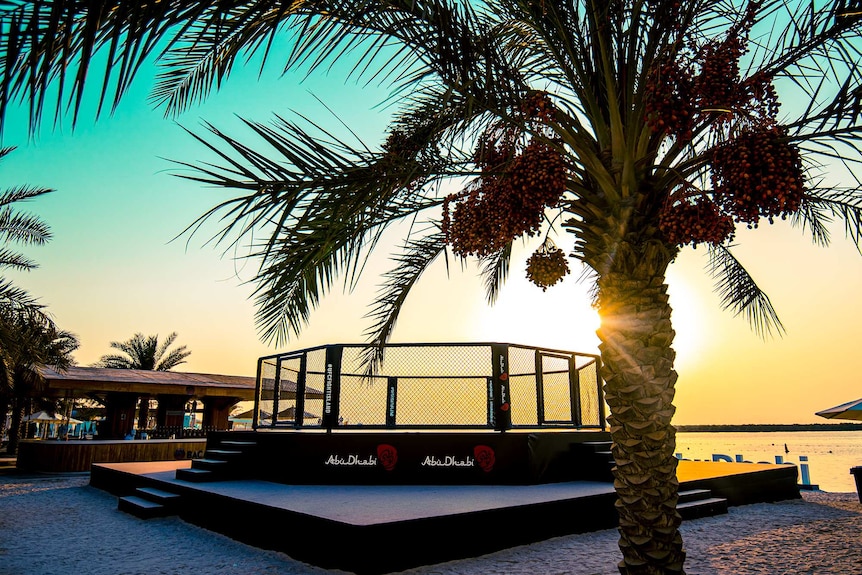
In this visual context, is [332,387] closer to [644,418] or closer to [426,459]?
[426,459]

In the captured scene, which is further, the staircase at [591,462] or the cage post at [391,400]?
the cage post at [391,400]

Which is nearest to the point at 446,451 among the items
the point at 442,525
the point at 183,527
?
the point at 442,525

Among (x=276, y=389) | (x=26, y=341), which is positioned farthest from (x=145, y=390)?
A: (x=276, y=389)

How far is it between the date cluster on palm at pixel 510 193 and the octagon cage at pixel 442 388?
4.51 metres

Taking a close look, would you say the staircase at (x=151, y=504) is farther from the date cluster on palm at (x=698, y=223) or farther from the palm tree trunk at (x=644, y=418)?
the date cluster on palm at (x=698, y=223)

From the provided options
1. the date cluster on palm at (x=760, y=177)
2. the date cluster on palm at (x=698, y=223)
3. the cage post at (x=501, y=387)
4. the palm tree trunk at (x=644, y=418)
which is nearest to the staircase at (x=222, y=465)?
the cage post at (x=501, y=387)

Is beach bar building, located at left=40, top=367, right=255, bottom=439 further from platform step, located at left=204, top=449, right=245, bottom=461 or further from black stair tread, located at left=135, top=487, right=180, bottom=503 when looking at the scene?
platform step, located at left=204, top=449, right=245, bottom=461

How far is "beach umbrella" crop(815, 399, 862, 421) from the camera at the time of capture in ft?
33.4

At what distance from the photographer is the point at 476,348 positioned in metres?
8.44

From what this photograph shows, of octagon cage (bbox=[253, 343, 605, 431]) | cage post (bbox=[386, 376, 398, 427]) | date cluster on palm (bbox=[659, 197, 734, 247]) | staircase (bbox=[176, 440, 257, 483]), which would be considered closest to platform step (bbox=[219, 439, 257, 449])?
staircase (bbox=[176, 440, 257, 483])

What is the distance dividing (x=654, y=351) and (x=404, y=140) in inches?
95.3

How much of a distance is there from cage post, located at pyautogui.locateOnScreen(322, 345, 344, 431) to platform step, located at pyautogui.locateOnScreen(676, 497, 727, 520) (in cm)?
530

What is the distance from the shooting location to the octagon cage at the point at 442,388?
8.33 m

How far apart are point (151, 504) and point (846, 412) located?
1304 cm
